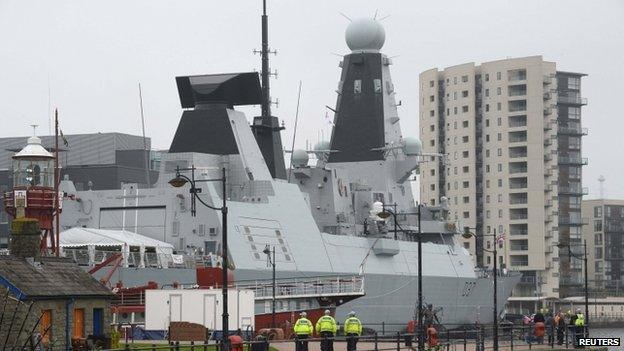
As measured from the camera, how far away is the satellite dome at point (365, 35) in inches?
3290

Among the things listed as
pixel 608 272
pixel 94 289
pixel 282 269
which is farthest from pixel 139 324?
pixel 608 272

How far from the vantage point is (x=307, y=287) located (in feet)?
190

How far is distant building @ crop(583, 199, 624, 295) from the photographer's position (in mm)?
144875

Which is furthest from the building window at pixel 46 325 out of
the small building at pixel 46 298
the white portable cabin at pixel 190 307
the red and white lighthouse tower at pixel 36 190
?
the red and white lighthouse tower at pixel 36 190

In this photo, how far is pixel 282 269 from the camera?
63250 mm

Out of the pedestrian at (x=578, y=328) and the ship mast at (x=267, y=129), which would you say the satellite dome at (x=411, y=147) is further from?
the pedestrian at (x=578, y=328)

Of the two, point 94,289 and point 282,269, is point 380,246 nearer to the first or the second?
point 282,269

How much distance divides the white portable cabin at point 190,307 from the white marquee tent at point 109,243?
48.3 ft

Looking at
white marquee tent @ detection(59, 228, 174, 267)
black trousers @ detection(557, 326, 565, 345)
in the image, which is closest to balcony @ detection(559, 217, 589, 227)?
white marquee tent @ detection(59, 228, 174, 267)

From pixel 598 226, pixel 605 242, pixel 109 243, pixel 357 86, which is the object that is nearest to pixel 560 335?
pixel 109 243

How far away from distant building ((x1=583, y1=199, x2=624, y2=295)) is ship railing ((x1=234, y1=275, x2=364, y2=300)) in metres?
88.3

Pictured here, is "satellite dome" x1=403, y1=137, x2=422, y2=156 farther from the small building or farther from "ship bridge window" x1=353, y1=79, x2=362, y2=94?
the small building

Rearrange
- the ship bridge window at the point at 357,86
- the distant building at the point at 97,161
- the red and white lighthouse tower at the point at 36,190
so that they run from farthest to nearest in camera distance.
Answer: the distant building at the point at 97,161 → the ship bridge window at the point at 357,86 → the red and white lighthouse tower at the point at 36,190

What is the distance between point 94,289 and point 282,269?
2759 centimetres
